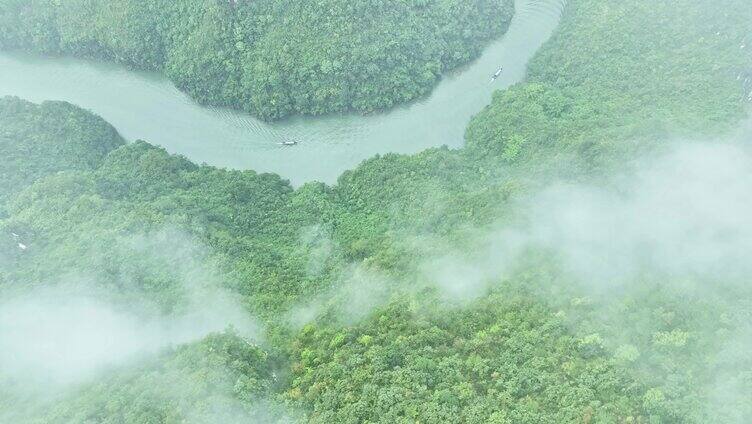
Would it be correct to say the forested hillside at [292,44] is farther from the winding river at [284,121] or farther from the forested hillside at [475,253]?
the forested hillside at [475,253]

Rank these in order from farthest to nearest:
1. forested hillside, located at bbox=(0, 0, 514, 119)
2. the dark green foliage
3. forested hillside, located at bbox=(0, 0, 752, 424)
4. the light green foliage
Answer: forested hillside, located at bbox=(0, 0, 514, 119) < the light green foliage < forested hillside, located at bbox=(0, 0, 752, 424) < the dark green foliage

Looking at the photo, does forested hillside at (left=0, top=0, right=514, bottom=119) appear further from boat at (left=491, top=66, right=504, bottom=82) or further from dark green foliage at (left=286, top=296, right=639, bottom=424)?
dark green foliage at (left=286, top=296, right=639, bottom=424)

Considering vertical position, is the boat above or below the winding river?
above

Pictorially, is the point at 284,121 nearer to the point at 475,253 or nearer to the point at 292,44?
the point at 292,44

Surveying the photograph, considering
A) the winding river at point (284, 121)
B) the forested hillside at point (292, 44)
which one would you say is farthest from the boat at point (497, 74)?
the forested hillside at point (292, 44)

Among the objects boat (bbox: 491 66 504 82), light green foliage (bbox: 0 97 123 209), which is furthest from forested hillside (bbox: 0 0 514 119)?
light green foliage (bbox: 0 97 123 209)
